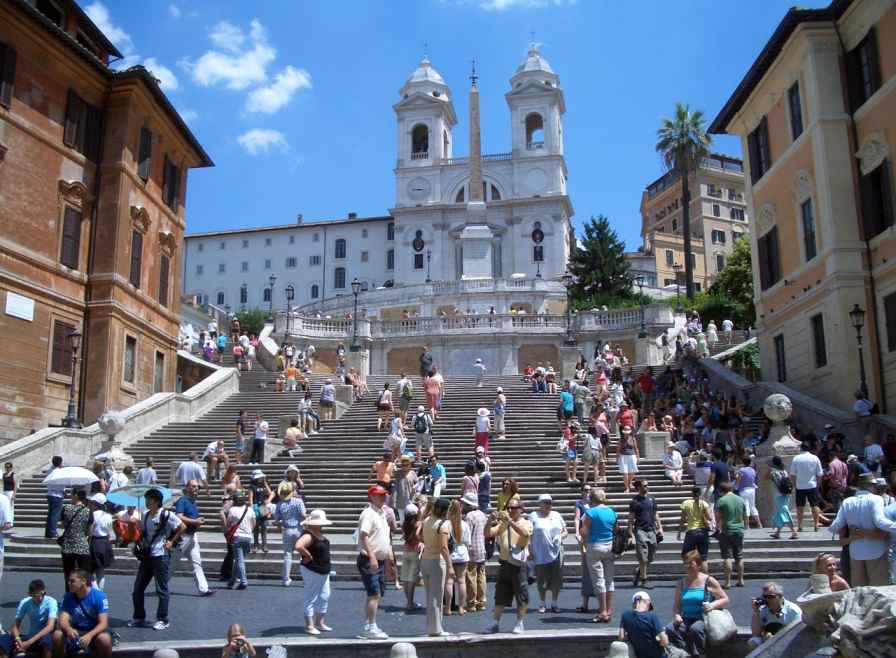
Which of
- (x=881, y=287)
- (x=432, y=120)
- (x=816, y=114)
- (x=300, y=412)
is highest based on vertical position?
(x=432, y=120)

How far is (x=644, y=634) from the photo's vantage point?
28.3 feet

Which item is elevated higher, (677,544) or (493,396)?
(493,396)

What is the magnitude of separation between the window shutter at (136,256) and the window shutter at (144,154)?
2.15 metres

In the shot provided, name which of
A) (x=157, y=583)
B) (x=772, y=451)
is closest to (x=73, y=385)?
(x=157, y=583)

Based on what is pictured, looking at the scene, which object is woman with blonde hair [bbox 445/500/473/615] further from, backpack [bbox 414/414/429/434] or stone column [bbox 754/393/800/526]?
backpack [bbox 414/414/429/434]

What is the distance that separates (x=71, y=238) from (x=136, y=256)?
9.05 feet

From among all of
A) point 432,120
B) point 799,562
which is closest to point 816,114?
point 799,562

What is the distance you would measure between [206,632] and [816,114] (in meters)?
A: 21.4

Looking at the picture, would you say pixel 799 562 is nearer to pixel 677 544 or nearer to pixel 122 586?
pixel 677 544

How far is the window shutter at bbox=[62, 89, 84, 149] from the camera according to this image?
28.3 m

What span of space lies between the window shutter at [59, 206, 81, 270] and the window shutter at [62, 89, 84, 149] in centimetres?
215

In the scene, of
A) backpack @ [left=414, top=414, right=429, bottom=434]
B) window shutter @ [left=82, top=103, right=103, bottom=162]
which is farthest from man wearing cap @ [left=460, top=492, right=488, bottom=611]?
window shutter @ [left=82, top=103, right=103, bottom=162]

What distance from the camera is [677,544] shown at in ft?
51.2

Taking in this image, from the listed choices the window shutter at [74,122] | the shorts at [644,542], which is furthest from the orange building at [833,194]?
the window shutter at [74,122]
